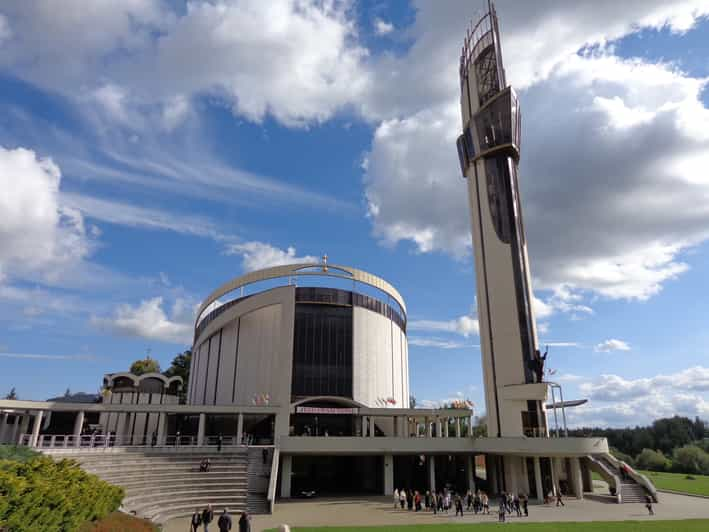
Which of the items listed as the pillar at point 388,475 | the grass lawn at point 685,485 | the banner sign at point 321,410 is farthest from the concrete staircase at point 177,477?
the grass lawn at point 685,485

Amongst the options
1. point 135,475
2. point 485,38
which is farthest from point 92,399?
point 485,38

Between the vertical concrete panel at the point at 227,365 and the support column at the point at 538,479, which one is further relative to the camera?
the vertical concrete panel at the point at 227,365

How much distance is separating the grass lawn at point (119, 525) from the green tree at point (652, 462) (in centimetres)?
7513

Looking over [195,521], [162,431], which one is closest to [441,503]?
[195,521]

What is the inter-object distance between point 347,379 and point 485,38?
36.1 metres

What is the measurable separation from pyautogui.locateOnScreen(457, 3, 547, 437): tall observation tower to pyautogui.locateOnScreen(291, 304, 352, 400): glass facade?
12.1 meters

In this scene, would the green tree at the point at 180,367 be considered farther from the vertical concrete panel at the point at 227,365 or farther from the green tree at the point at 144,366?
the vertical concrete panel at the point at 227,365

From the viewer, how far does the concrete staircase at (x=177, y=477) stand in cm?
2095

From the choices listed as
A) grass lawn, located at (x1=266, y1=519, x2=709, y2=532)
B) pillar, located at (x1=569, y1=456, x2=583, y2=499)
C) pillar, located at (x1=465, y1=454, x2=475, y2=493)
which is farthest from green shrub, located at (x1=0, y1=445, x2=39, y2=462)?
pillar, located at (x1=569, y1=456, x2=583, y2=499)

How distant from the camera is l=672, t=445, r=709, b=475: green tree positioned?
202 feet

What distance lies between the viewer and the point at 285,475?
28.9m

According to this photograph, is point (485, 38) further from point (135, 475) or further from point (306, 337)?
point (135, 475)

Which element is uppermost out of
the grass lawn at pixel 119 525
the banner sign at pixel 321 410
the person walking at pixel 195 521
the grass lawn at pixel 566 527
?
the banner sign at pixel 321 410

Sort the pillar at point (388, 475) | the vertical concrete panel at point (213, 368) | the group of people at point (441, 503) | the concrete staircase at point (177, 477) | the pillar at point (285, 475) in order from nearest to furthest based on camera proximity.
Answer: the concrete staircase at point (177, 477) < the group of people at point (441, 503) < the pillar at point (285, 475) < the pillar at point (388, 475) < the vertical concrete panel at point (213, 368)
